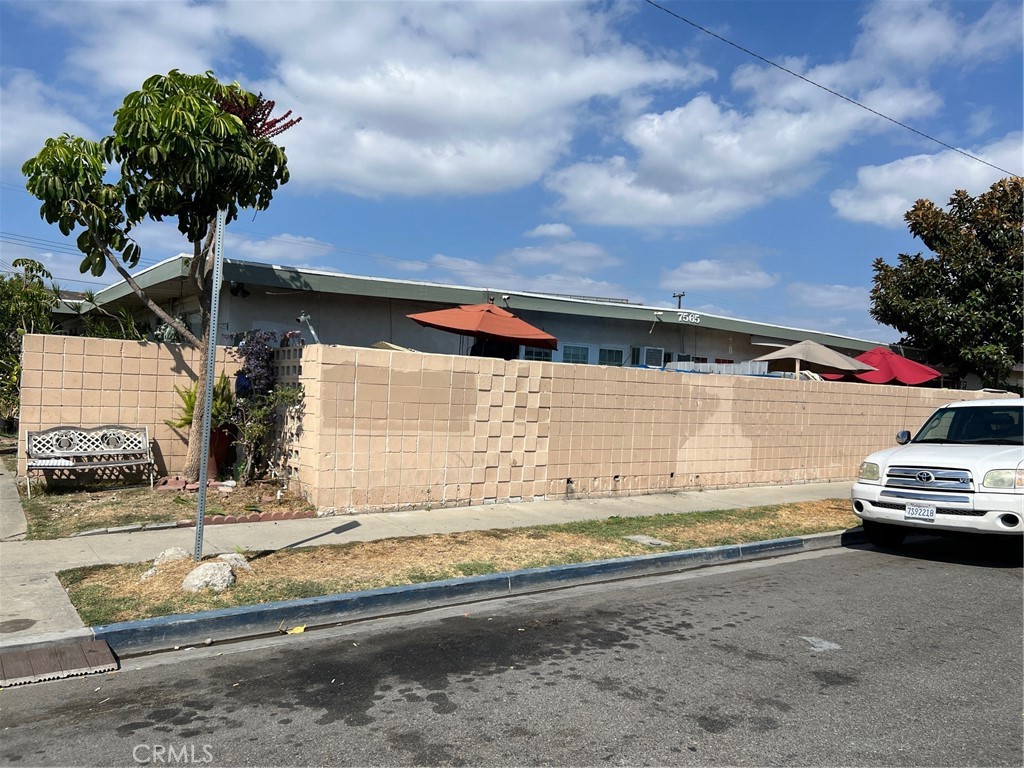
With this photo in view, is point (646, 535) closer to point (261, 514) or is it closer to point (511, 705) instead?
point (261, 514)

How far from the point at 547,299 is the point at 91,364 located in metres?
9.11

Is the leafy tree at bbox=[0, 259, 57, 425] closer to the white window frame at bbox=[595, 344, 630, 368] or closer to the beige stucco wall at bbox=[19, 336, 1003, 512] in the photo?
the beige stucco wall at bbox=[19, 336, 1003, 512]

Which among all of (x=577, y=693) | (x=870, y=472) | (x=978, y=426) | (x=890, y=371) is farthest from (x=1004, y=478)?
(x=890, y=371)

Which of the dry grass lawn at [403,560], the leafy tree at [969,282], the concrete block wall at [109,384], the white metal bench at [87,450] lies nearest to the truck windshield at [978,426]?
the dry grass lawn at [403,560]

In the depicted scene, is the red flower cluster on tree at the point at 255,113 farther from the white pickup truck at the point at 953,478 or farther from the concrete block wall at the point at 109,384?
the white pickup truck at the point at 953,478

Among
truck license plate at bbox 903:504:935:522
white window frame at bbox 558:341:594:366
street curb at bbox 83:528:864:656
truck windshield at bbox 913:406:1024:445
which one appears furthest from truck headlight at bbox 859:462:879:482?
white window frame at bbox 558:341:594:366

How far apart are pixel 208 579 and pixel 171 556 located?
781 mm

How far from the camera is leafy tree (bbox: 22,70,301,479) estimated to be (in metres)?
9.39

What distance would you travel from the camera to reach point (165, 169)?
9859 mm

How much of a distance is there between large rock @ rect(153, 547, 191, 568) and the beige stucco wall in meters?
2.58

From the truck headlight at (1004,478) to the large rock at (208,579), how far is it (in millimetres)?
7670

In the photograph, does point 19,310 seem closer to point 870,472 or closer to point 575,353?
point 575,353

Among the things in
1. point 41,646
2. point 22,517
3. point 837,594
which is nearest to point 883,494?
point 837,594

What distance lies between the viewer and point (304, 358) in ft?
32.9
